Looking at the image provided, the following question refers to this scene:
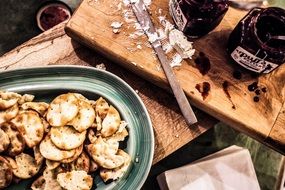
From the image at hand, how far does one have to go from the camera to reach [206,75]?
4.22ft

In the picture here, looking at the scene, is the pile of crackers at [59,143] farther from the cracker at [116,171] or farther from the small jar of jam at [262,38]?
the small jar of jam at [262,38]

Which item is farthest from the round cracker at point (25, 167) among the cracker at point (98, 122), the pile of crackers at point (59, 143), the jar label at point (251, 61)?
the jar label at point (251, 61)

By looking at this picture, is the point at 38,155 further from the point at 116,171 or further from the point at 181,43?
the point at 181,43

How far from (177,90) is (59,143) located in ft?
1.34

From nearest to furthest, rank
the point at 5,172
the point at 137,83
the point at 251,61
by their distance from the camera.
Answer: the point at 5,172
the point at 251,61
the point at 137,83

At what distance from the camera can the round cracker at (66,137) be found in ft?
3.64

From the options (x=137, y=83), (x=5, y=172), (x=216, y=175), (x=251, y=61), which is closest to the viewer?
(x=5, y=172)

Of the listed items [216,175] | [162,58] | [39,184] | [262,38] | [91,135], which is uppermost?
[262,38]

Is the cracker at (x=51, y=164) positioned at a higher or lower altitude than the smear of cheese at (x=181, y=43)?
lower

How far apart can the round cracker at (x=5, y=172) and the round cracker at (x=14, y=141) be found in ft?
0.11

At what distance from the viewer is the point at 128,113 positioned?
1.22 metres

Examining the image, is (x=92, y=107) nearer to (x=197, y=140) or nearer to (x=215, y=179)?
(x=215, y=179)

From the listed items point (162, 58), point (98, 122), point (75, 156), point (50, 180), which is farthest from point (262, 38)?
point (50, 180)

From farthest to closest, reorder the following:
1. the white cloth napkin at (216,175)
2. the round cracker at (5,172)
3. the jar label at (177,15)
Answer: the white cloth napkin at (216,175)
the jar label at (177,15)
the round cracker at (5,172)
